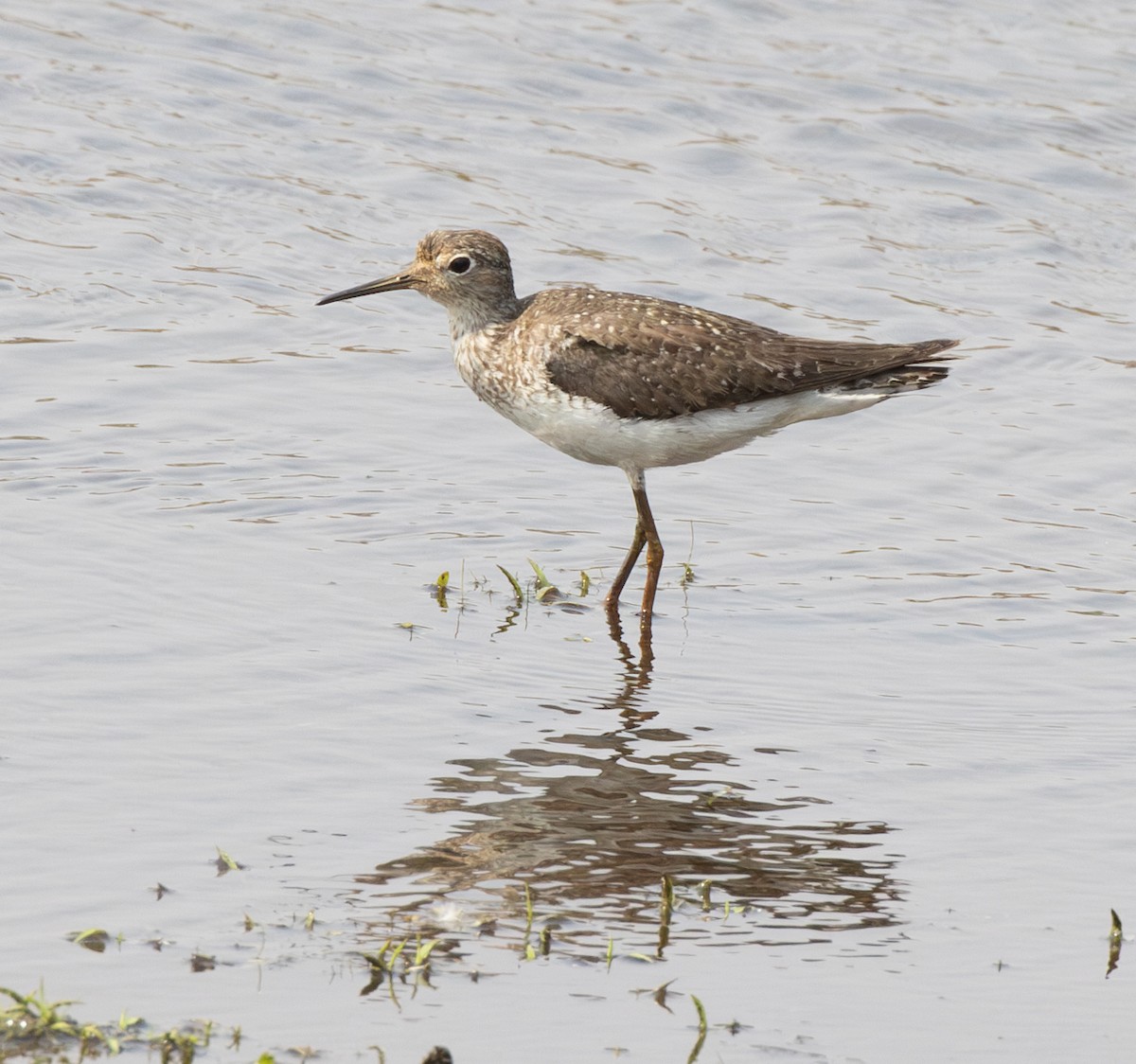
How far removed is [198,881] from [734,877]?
1.76m

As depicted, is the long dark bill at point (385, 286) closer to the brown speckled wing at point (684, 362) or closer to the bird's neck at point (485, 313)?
the bird's neck at point (485, 313)

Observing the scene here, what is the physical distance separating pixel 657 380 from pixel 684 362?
171 millimetres

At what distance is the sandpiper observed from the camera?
31.6 feet

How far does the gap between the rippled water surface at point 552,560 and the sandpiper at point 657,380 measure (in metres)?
0.66

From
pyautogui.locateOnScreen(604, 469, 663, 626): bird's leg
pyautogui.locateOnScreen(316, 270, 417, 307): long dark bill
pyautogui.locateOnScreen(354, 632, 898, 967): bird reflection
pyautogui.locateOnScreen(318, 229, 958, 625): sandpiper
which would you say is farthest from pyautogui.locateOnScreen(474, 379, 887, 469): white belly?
pyautogui.locateOnScreen(354, 632, 898, 967): bird reflection

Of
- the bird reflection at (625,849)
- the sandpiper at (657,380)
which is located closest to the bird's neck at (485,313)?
the sandpiper at (657,380)

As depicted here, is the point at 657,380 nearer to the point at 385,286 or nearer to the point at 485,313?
the point at 485,313

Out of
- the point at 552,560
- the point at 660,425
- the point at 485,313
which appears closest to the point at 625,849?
the point at 660,425

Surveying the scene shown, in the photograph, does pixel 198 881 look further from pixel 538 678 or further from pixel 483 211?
pixel 483 211

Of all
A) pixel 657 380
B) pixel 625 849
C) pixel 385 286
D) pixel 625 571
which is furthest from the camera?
pixel 385 286

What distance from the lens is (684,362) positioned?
966cm

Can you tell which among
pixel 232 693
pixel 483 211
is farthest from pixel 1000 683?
pixel 483 211

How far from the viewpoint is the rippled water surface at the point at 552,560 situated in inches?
229

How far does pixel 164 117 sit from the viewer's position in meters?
16.4
